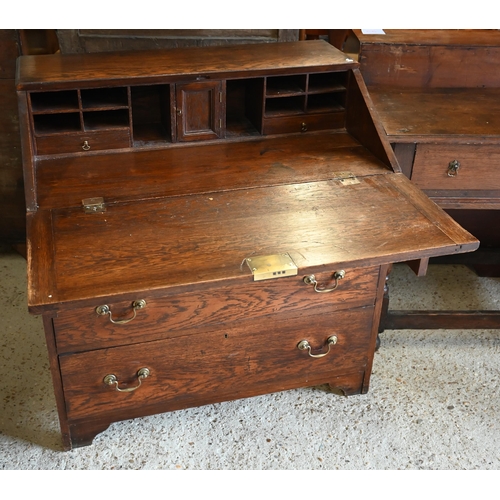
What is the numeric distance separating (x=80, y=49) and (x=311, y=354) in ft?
5.67

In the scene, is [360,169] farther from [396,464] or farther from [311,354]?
[396,464]

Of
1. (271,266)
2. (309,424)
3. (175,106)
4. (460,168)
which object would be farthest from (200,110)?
(309,424)

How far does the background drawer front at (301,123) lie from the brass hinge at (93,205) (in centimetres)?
73

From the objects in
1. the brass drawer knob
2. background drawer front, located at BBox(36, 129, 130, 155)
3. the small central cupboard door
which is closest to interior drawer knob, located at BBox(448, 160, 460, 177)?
the small central cupboard door

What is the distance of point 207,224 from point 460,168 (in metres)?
1.01

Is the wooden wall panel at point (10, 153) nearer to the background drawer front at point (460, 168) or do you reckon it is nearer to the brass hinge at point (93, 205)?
the brass hinge at point (93, 205)

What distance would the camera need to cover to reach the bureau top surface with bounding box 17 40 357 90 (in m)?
2.25

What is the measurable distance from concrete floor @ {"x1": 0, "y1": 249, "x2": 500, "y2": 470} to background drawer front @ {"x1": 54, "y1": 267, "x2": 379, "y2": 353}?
453 mm

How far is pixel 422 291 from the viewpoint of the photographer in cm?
312

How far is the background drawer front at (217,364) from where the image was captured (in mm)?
2059

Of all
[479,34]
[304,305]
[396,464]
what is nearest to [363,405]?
[396,464]

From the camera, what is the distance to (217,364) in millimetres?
2170

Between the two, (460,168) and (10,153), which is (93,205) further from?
(460,168)

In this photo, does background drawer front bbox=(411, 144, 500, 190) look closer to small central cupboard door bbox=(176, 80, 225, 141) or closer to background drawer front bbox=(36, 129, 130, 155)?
small central cupboard door bbox=(176, 80, 225, 141)
